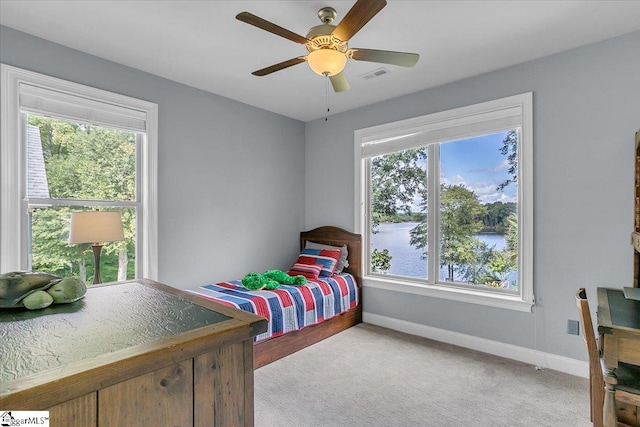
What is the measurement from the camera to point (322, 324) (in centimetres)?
345

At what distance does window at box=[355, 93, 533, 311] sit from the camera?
9.93 ft

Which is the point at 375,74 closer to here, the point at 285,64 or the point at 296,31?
the point at 296,31

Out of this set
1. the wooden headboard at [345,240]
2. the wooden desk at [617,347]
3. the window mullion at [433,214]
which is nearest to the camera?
the wooden desk at [617,347]

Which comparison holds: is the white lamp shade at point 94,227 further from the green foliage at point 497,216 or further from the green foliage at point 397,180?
the green foliage at point 497,216

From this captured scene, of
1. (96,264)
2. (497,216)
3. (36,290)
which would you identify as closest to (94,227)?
(96,264)

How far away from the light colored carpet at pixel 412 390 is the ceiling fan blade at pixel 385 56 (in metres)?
2.28

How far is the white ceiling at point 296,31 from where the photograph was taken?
2.16 m

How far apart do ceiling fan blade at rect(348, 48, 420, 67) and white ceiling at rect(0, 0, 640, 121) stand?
307mm

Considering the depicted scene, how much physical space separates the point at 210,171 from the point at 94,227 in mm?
1405

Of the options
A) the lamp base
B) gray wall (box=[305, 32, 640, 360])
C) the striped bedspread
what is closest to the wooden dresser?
the lamp base

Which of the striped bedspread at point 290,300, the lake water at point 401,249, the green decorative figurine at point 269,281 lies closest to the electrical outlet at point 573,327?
the lake water at point 401,249

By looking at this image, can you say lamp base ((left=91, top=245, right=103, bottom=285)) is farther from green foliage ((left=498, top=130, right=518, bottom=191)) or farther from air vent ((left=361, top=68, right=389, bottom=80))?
green foliage ((left=498, top=130, right=518, bottom=191))

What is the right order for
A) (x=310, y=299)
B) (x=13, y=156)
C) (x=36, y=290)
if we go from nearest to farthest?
(x=36, y=290)
(x=13, y=156)
(x=310, y=299)

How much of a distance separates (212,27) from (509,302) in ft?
10.7
